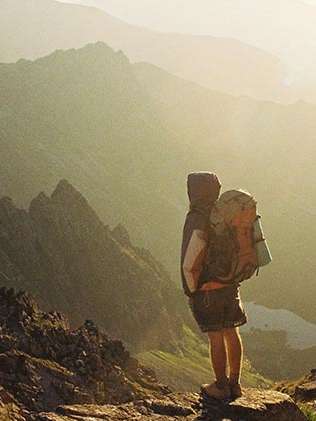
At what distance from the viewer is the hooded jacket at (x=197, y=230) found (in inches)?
252

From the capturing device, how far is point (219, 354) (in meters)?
6.79

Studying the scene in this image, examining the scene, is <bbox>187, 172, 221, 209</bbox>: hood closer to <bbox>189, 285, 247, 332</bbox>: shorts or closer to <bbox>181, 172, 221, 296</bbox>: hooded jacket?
<bbox>181, 172, 221, 296</bbox>: hooded jacket

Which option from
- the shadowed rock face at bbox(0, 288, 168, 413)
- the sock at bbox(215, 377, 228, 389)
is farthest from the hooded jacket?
the shadowed rock face at bbox(0, 288, 168, 413)

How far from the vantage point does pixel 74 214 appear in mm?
129625

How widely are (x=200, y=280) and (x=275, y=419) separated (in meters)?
1.82

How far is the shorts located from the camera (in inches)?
262

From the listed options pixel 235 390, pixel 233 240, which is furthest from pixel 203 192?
pixel 235 390

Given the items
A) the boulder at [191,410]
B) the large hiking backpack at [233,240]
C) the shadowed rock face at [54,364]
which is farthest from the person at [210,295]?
the shadowed rock face at [54,364]

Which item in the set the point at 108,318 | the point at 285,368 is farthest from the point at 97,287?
the point at 285,368

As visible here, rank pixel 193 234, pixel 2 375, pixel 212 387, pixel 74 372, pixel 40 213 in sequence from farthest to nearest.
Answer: pixel 40 213 → pixel 74 372 → pixel 2 375 → pixel 212 387 → pixel 193 234

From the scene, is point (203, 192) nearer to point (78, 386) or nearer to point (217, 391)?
point (217, 391)

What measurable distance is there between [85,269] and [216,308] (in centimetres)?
11799

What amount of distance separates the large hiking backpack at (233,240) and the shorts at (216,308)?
19 cm

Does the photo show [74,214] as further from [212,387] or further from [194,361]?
[212,387]
